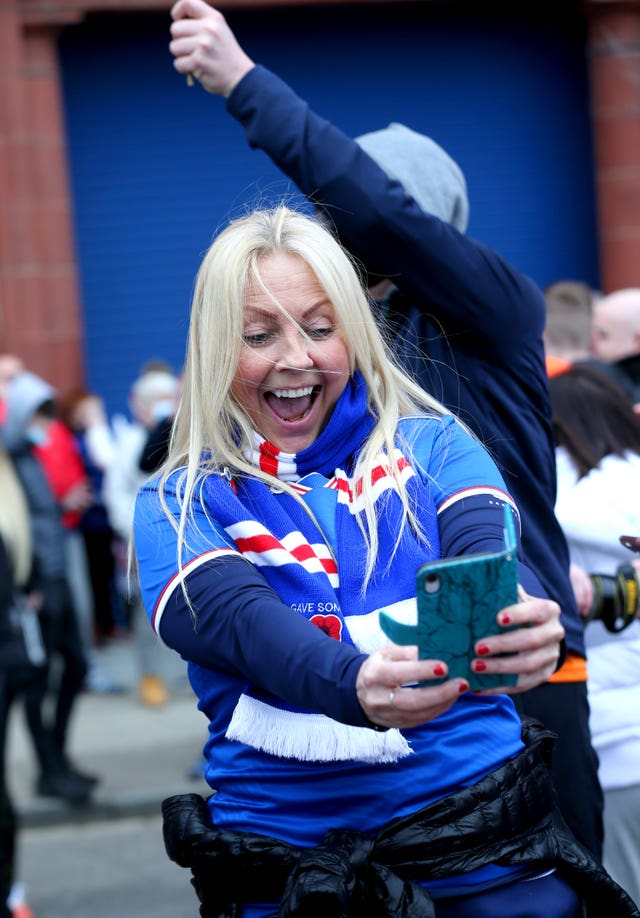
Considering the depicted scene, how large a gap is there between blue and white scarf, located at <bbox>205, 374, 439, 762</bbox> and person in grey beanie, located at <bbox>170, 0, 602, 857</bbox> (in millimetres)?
422

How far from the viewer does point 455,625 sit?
1670 mm

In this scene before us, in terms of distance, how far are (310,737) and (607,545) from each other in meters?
1.60

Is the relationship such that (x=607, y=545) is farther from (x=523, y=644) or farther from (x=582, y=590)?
(x=523, y=644)

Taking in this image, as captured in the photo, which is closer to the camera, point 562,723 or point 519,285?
point 519,285

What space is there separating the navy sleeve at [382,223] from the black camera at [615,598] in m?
0.77

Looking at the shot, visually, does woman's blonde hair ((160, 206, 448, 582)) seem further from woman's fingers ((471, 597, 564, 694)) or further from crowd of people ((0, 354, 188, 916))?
crowd of people ((0, 354, 188, 916))

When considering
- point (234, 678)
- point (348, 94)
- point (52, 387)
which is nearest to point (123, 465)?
point (52, 387)

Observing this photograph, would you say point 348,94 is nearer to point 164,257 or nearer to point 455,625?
point 164,257

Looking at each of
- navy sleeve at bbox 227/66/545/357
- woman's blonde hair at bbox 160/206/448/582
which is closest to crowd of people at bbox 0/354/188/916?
woman's blonde hair at bbox 160/206/448/582

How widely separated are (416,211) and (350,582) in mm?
732

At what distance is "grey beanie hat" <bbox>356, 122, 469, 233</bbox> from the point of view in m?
2.68

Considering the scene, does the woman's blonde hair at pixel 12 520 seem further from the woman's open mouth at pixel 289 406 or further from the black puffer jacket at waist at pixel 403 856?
the black puffer jacket at waist at pixel 403 856

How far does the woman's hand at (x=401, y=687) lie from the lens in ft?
5.48

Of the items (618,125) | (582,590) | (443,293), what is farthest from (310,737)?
(618,125)
